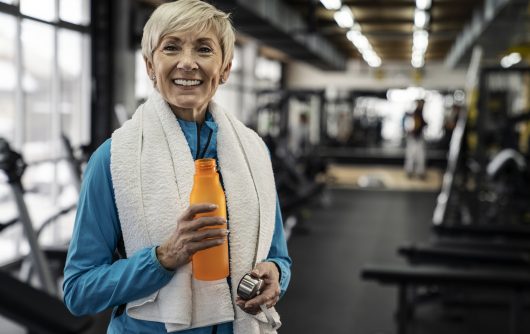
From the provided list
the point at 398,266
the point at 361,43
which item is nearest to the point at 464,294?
the point at 398,266

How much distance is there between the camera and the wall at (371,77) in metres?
19.5

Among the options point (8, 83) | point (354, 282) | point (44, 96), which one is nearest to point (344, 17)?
point (44, 96)

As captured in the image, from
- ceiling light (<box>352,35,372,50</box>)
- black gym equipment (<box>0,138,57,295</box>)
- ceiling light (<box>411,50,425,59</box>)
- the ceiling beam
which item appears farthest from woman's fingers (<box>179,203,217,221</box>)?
ceiling light (<box>411,50,425,59</box>)

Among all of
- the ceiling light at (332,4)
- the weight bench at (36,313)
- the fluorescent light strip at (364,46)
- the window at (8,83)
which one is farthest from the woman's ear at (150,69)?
the fluorescent light strip at (364,46)

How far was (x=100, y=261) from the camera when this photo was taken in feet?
2.96

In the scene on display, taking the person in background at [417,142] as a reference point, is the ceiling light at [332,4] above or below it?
above

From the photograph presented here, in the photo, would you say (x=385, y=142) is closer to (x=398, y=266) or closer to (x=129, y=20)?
Result: (x=129, y=20)

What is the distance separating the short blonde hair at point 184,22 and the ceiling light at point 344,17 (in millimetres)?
7904

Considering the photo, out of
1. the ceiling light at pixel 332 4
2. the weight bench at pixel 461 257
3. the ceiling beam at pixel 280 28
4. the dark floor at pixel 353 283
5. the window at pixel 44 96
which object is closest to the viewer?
the weight bench at pixel 461 257

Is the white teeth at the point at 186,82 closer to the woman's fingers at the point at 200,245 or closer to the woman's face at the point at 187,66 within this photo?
the woman's face at the point at 187,66

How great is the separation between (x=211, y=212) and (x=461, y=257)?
2.72m

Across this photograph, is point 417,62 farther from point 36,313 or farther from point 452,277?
point 36,313

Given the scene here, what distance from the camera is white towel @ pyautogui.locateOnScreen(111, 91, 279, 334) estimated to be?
0.87 metres

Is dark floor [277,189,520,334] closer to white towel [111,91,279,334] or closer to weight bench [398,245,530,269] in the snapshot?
weight bench [398,245,530,269]
